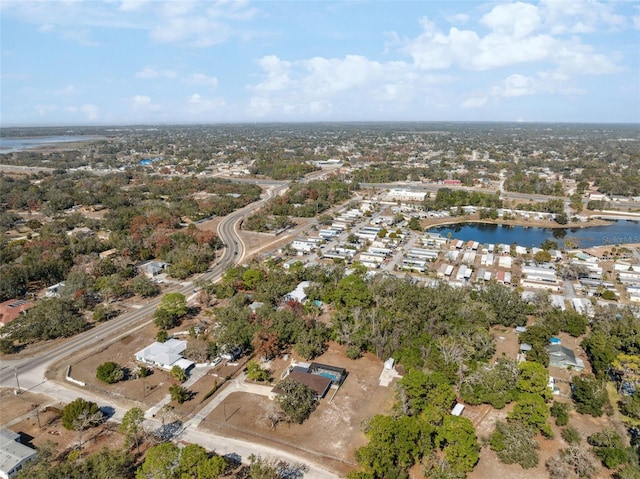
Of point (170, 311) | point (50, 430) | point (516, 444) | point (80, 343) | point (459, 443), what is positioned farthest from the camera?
point (170, 311)

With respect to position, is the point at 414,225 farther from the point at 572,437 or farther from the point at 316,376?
the point at 572,437

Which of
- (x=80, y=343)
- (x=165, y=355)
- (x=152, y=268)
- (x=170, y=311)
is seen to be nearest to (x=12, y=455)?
(x=165, y=355)

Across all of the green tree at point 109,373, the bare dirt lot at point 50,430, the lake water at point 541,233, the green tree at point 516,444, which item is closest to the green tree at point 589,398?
the green tree at point 516,444

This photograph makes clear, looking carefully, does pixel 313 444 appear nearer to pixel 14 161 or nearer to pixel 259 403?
pixel 259 403

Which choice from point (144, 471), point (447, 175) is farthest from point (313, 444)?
point (447, 175)

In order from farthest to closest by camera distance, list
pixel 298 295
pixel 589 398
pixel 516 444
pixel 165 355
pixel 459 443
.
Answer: pixel 298 295 → pixel 165 355 → pixel 589 398 → pixel 516 444 → pixel 459 443

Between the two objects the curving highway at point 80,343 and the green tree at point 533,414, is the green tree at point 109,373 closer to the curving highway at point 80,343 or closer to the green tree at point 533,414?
the curving highway at point 80,343
